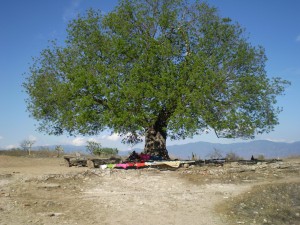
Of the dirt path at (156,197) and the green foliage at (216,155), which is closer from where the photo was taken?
the dirt path at (156,197)

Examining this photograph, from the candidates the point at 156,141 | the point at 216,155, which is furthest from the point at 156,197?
the point at 216,155

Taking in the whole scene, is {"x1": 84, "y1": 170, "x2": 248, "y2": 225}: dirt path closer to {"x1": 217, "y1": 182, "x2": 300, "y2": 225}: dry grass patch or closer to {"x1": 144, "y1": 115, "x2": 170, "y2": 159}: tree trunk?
{"x1": 217, "y1": 182, "x2": 300, "y2": 225}: dry grass patch

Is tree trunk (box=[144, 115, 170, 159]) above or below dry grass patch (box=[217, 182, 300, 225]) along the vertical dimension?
above

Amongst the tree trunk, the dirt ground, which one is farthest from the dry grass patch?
the tree trunk

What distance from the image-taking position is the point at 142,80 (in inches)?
1022

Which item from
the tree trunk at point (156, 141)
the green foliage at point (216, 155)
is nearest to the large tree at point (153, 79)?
the tree trunk at point (156, 141)

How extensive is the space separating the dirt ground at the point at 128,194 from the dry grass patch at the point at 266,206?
0.58 m

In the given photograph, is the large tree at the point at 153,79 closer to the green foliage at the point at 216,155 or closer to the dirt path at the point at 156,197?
the dirt path at the point at 156,197

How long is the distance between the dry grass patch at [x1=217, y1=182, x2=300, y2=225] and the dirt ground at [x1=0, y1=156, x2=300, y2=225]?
1.91 ft

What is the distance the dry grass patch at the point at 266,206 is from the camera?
44.6 feet

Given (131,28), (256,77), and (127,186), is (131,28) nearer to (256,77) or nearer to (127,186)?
(256,77)

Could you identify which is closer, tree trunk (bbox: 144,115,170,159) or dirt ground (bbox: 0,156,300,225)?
dirt ground (bbox: 0,156,300,225)

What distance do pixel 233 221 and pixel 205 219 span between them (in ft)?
3.36

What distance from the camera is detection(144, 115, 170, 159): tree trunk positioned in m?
29.7
